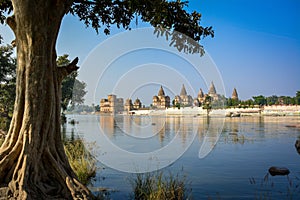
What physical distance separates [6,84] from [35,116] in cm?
2839

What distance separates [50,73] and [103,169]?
7150 mm

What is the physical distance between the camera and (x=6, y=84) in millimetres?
31703

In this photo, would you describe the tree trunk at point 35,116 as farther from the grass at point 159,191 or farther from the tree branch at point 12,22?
the grass at point 159,191

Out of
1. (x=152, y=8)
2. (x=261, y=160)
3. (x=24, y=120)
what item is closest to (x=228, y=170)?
(x=261, y=160)

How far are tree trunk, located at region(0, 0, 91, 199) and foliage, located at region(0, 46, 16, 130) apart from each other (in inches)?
939

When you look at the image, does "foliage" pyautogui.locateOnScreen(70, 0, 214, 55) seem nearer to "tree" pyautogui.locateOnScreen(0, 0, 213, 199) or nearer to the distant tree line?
"tree" pyautogui.locateOnScreen(0, 0, 213, 199)

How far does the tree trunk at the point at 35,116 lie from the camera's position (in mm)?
5883

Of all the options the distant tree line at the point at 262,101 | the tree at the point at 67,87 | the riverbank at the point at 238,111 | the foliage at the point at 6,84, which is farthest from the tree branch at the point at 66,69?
the distant tree line at the point at 262,101

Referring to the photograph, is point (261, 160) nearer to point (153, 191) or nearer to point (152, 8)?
point (153, 191)

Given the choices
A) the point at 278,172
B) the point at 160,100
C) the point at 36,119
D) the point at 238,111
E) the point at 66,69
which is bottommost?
the point at 278,172

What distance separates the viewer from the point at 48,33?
20.3 feet

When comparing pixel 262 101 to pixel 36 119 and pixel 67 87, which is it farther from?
pixel 36 119

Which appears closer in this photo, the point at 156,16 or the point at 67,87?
the point at 156,16

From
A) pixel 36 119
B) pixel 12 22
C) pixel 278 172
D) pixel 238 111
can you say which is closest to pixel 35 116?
pixel 36 119
